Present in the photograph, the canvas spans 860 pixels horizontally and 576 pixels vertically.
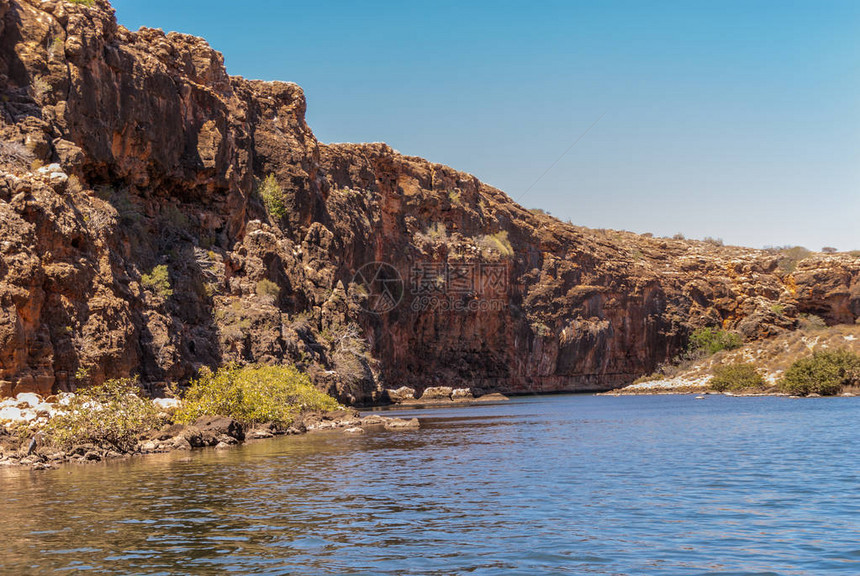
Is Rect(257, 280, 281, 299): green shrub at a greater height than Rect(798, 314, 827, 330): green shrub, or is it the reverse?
Rect(257, 280, 281, 299): green shrub

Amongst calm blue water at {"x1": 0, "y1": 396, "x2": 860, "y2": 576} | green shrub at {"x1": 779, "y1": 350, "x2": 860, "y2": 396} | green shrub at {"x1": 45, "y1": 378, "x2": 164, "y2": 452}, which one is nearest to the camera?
calm blue water at {"x1": 0, "y1": 396, "x2": 860, "y2": 576}

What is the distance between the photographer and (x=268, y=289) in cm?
6988

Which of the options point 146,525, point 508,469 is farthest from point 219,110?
point 146,525

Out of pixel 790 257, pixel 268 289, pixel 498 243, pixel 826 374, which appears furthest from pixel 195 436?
pixel 790 257

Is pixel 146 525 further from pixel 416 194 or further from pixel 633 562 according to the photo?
pixel 416 194

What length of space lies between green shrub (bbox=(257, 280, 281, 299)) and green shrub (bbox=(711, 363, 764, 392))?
162 ft

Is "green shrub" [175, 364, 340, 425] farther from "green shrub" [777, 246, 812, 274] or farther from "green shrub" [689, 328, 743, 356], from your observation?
"green shrub" [777, 246, 812, 274]

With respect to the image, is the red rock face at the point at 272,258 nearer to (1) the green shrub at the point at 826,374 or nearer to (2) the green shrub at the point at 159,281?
(2) the green shrub at the point at 159,281

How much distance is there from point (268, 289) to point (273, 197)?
48.4 feet

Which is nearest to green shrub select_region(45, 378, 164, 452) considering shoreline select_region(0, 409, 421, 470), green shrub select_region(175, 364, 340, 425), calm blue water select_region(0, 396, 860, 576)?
shoreline select_region(0, 409, 421, 470)

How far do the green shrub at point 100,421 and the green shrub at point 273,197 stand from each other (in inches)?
1795

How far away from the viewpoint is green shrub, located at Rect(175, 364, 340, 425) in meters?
41.2

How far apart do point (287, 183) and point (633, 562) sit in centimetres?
7348

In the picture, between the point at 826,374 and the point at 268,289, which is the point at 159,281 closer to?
the point at 268,289
